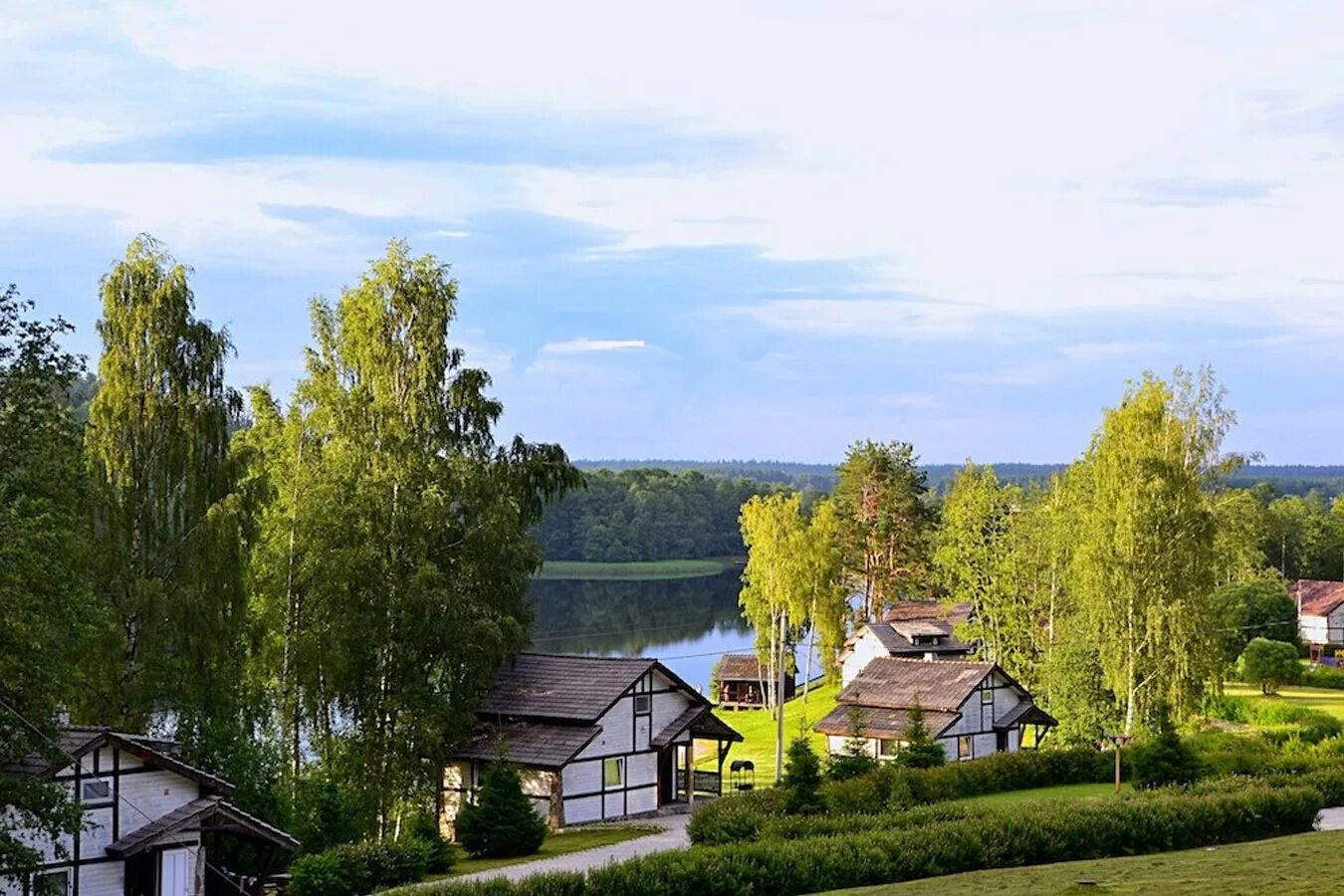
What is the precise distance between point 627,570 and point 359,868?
356 ft

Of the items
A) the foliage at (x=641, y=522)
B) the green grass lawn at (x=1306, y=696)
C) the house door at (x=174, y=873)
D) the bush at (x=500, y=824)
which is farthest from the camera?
the foliage at (x=641, y=522)

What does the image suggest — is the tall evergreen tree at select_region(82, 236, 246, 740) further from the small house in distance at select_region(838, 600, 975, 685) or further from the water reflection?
the water reflection

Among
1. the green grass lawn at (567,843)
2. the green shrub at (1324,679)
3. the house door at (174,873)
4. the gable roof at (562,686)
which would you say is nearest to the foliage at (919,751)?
the gable roof at (562,686)

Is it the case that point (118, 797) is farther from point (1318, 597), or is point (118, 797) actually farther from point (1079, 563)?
point (1318, 597)

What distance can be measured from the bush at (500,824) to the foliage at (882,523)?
5084 centimetres

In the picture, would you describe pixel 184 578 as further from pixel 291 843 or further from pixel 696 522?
pixel 696 522

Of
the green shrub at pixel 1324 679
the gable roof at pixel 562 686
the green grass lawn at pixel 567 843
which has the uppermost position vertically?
the gable roof at pixel 562 686

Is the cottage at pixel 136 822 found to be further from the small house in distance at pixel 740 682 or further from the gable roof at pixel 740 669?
the small house in distance at pixel 740 682

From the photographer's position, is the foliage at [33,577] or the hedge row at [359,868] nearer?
the foliage at [33,577]

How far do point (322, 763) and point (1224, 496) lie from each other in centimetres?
5305

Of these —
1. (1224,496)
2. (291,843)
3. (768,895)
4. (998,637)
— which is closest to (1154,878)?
(768,895)

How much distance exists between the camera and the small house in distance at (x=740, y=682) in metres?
73.7

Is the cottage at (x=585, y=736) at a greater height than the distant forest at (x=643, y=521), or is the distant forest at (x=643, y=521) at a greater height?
the distant forest at (x=643, y=521)

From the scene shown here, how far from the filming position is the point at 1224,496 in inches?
2940
